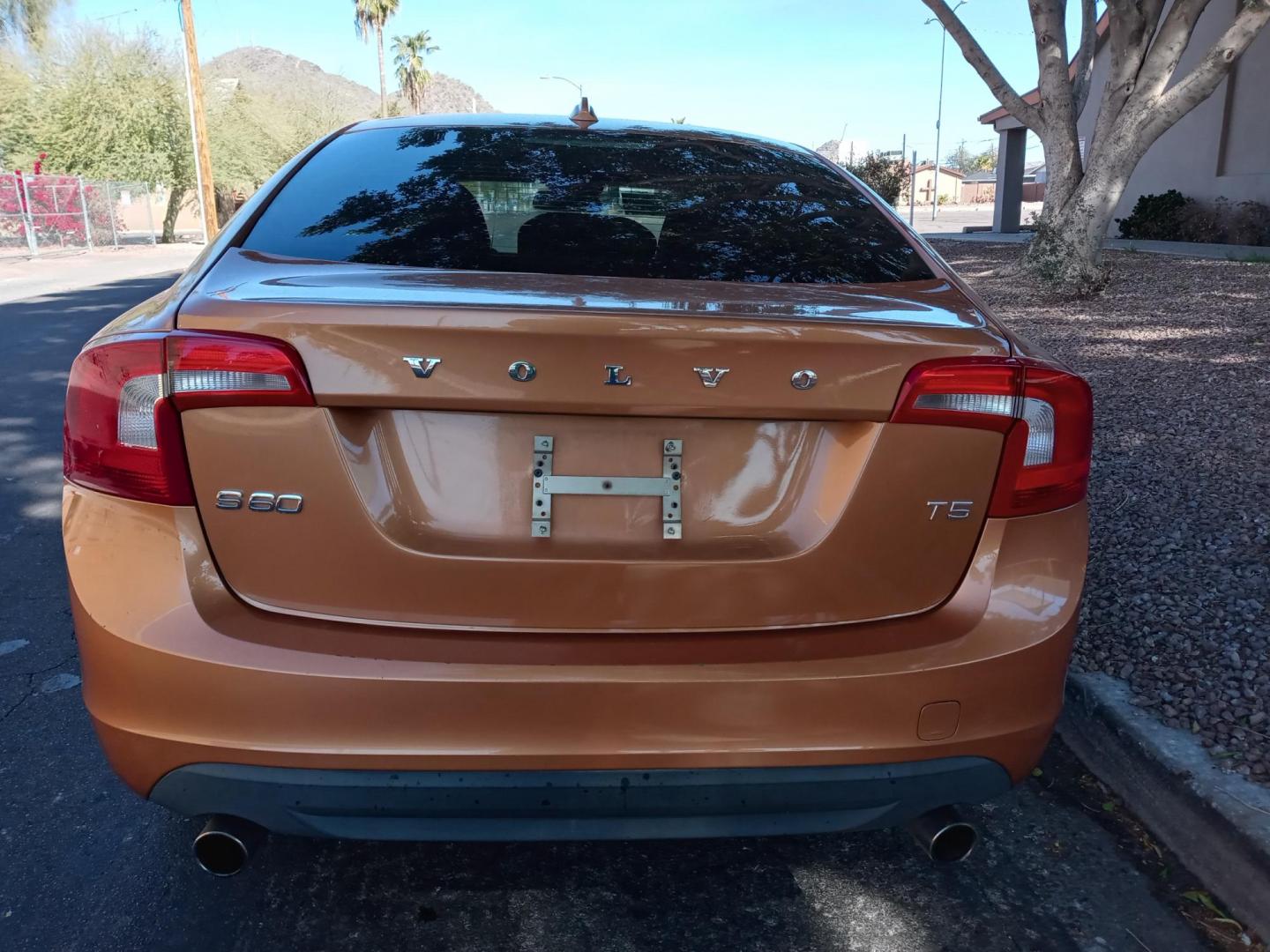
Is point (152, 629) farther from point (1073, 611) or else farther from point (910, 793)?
point (1073, 611)

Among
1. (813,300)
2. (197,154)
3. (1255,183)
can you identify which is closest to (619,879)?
(813,300)

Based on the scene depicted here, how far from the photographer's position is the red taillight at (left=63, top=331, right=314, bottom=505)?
5.96 ft

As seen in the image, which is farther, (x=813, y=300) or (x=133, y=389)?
(x=813, y=300)

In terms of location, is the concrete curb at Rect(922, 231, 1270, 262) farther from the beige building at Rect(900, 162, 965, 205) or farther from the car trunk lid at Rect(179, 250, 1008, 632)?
the beige building at Rect(900, 162, 965, 205)

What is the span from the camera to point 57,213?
27.9 meters

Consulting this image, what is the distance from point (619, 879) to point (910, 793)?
0.89 m

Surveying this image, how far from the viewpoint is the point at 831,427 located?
1921 mm

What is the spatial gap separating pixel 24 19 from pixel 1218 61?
139 ft

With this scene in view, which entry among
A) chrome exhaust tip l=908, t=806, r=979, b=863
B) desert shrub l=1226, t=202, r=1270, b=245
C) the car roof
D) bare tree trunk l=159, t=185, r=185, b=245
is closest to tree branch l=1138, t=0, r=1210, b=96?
desert shrub l=1226, t=202, r=1270, b=245

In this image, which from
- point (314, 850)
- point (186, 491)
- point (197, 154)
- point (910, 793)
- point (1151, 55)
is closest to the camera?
point (186, 491)

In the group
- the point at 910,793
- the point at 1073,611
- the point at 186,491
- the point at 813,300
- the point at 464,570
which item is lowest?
the point at 910,793

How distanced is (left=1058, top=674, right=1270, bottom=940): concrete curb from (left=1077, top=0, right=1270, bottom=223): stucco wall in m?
18.3

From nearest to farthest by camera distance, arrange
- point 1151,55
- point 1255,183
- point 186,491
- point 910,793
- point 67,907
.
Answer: point 186,491 → point 910,793 → point 67,907 → point 1151,55 → point 1255,183

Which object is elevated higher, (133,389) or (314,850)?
(133,389)
